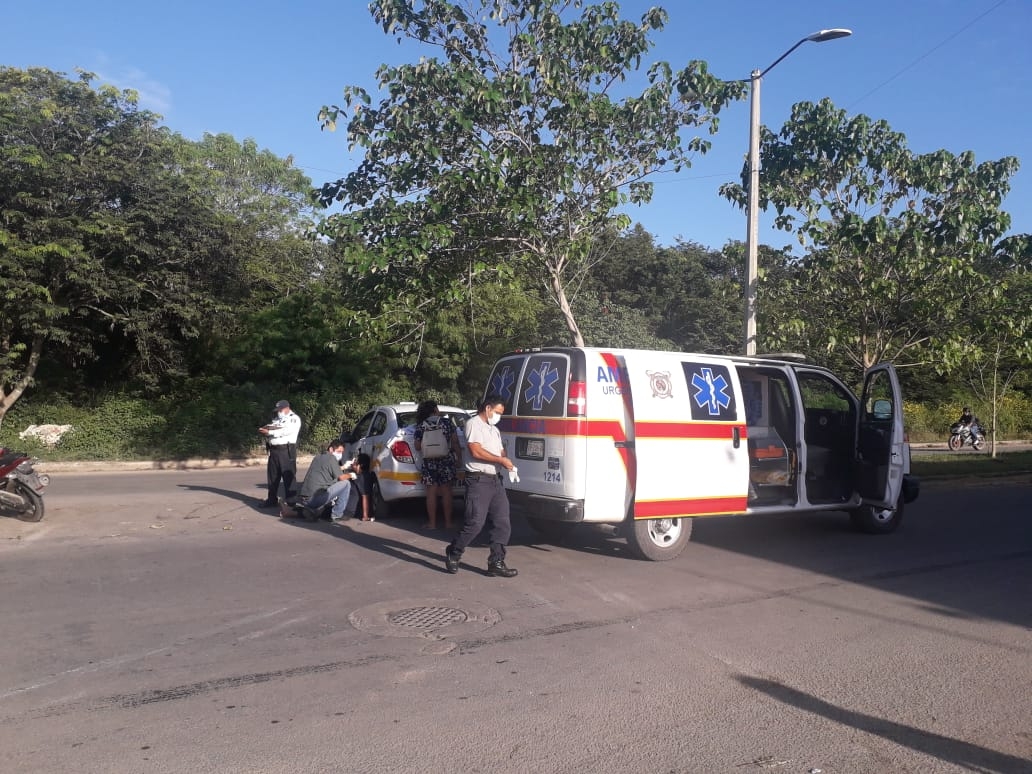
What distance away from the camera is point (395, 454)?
10.8 meters

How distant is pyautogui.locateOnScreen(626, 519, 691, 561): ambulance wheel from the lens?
8.47m

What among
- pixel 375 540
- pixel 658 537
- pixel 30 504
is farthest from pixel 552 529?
pixel 30 504

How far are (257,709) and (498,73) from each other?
10407 millimetres

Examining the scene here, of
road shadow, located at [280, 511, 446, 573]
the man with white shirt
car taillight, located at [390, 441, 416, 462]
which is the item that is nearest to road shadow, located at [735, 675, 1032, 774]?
road shadow, located at [280, 511, 446, 573]

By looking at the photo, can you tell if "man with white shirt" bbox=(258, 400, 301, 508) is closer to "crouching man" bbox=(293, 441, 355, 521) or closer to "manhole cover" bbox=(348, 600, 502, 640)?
"crouching man" bbox=(293, 441, 355, 521)

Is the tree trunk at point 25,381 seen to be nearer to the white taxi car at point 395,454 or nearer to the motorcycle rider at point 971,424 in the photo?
the white taxi car at point 395,454

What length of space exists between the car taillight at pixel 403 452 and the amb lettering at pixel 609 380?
3489 mm

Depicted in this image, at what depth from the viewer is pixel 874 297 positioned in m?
14.2

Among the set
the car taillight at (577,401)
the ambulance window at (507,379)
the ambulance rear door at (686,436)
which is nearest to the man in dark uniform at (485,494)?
the car taillight at (577,401)

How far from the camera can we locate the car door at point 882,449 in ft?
33.4

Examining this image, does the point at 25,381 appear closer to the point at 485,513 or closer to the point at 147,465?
the point at 147,465

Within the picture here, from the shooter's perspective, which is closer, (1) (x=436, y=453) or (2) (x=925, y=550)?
(2) (x=925, y=550)

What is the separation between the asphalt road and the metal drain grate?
0.10 feet

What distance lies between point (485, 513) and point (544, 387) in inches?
56.0
